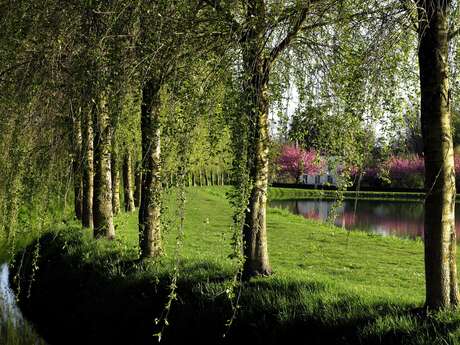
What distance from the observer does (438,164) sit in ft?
15.3

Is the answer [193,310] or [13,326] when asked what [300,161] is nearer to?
[193,310]

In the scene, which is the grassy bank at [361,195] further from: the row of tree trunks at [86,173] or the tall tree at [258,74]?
the tall tree at [258,74]

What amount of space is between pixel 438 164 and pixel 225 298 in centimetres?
275

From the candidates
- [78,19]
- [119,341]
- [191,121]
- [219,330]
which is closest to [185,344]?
[219,330]

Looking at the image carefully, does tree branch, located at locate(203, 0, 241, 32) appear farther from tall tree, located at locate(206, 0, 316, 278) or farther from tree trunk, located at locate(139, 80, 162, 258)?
tree trunk, located at locate(139, 80, 162, 258)

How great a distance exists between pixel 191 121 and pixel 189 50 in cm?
127

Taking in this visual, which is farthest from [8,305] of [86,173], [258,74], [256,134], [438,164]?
[438,164]

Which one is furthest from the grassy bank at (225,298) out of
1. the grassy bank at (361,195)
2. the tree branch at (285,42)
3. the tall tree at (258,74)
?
the grassy bank at (361,195)

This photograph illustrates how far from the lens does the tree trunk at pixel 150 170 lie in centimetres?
496

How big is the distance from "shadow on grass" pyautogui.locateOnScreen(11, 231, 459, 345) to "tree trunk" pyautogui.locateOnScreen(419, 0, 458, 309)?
378mm

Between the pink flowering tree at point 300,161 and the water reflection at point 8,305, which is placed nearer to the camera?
the pink flowering tree at point 300,161

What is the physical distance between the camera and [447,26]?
4.47 meters

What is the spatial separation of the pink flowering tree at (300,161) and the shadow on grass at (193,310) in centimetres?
132

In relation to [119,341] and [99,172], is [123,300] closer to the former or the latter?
[119,341]
